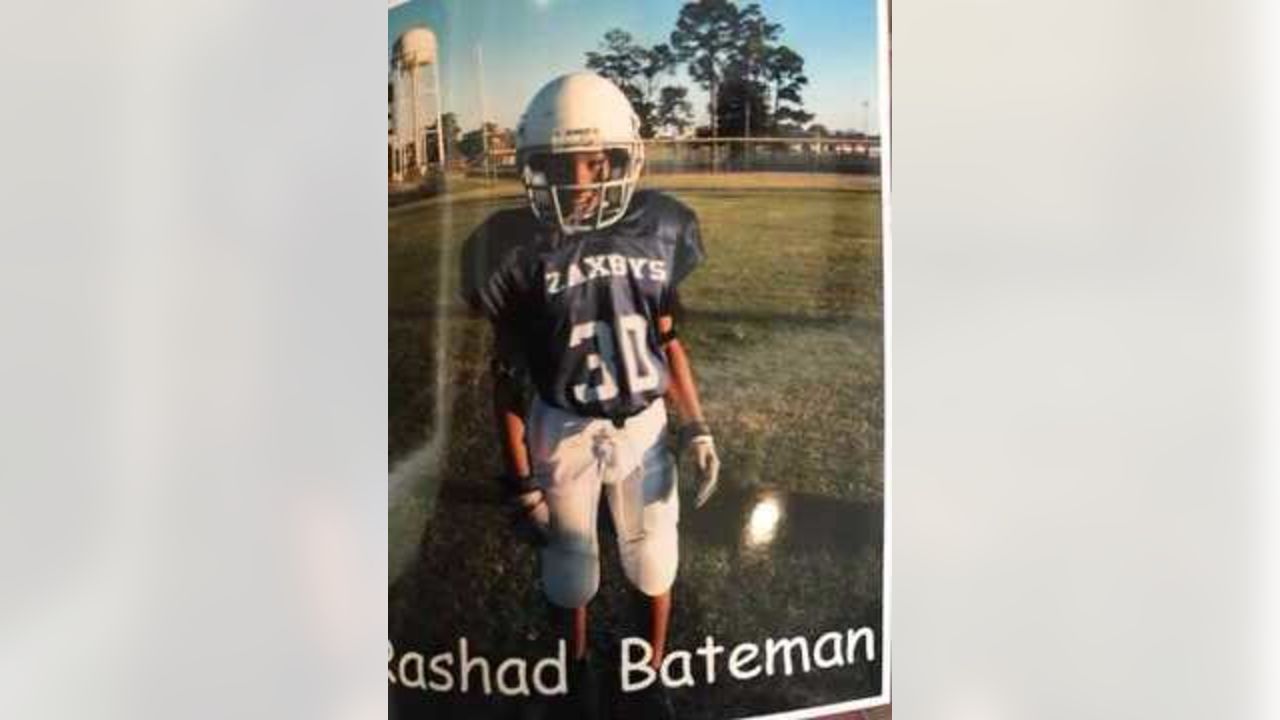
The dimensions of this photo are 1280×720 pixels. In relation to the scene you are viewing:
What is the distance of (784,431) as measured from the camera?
1.65 ft

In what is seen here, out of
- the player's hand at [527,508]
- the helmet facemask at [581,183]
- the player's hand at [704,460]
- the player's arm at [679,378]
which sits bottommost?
the player's hand at [527,508]

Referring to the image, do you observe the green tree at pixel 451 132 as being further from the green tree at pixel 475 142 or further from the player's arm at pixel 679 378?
the player's arm at pixel 679 378

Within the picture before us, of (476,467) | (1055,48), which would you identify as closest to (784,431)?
(476,467)

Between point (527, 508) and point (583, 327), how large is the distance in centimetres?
8

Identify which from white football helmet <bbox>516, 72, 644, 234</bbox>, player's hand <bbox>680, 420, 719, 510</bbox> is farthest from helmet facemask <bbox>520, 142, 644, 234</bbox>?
player's hand <bbox>680, 420, 719, 510</bbox>

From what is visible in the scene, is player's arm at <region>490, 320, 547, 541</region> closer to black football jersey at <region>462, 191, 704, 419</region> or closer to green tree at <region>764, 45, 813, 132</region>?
black football jersey at <region>462, 191, 704, 419</region>

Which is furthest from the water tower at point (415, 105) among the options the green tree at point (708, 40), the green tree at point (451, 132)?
the green tree at point (708, 40)

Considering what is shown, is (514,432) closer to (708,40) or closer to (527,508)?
(527,508)

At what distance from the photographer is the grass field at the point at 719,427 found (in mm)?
Answer: 491

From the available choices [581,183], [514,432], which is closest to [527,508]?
[514,432]

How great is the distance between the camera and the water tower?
485 millimetres

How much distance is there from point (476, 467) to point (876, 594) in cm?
20

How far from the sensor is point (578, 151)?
0.48 meters

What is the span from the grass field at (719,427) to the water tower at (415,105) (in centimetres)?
2
